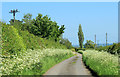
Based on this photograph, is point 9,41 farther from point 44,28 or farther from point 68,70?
point 44,28

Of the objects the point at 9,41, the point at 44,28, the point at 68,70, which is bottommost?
the point at 68,70

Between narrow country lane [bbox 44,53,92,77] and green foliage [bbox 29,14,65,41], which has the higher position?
green foliage [bbox 29,14,65,41]

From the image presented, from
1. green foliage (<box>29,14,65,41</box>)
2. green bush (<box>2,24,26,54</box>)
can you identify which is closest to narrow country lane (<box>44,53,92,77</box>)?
green bush (<box>2,24,26,54</box>)

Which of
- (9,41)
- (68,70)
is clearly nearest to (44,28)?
(68,70)

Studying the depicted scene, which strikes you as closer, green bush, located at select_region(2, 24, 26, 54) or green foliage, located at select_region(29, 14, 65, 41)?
green bush, located at select_region(2, 24, 26, 54)

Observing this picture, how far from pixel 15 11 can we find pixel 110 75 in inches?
1832

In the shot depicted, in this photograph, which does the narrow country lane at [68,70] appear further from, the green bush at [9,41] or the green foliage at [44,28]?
the green foliage at [44,28]

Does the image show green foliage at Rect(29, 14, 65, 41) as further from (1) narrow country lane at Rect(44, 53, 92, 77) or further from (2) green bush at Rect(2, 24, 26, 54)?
(2) green bush at Rect(2, 24, 26, 54)

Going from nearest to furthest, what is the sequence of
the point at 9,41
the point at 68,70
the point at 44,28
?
the point at 9,41 < the point at 68,70 < the point at 44,28

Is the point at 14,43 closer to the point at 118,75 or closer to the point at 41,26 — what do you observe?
the point at 118,75

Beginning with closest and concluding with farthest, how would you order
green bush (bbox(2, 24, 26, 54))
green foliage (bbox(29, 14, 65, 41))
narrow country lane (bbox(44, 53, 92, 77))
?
green bush (bbox(2, 24, 26, 54))
narrow country lane (bbox(44, 53, 92, 77))
green foliage (bbox(29, 14, 65, 41))

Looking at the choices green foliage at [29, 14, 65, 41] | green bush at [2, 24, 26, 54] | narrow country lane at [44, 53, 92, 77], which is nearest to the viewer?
green bush at [2, 24, 26, 54]

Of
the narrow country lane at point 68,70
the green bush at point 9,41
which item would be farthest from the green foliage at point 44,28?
the green bush at point 9,41

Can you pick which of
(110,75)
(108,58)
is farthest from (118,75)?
(108,58)
